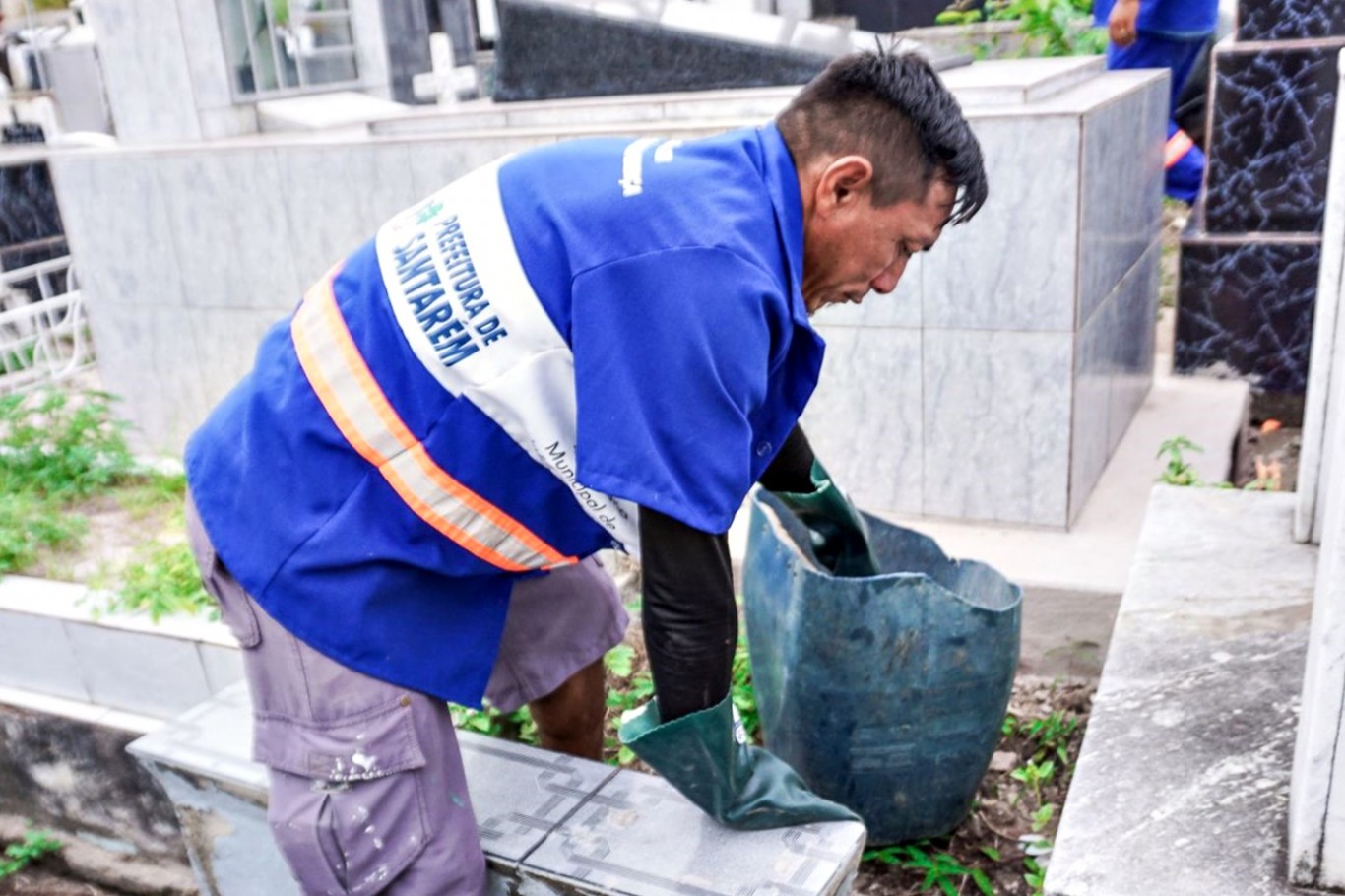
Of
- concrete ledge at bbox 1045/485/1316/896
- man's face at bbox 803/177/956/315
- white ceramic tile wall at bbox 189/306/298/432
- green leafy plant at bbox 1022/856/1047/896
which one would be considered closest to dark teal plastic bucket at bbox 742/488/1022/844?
green leafy plant at bbox 1022/856/1047/896

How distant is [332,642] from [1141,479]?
10.00 feet

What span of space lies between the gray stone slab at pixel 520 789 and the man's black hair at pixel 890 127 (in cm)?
124

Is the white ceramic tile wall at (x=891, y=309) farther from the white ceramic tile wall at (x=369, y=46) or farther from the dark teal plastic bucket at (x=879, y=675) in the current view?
the white ceramic tile wall at (x=369, y=46)

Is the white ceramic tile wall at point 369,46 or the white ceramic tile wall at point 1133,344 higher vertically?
the white ceramic tile wall at point 369,46

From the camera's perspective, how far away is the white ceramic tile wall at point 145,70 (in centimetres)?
566

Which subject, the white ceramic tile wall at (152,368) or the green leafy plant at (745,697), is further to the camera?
the white ceramic tile wall at (152,368)

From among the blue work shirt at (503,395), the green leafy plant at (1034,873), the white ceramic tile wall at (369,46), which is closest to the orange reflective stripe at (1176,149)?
the green leafy plant at (1034,873)

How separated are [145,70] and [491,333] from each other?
483cm

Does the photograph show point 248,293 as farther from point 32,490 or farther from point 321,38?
point 321,38

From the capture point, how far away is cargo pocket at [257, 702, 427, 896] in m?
2.00

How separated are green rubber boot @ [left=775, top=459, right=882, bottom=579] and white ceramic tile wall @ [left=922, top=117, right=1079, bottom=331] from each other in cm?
114

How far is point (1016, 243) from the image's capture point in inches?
141

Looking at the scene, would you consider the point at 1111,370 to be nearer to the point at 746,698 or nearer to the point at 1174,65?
the point at 746,698

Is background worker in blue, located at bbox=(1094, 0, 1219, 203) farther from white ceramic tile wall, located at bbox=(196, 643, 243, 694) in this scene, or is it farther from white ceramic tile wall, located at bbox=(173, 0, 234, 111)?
white ceramic tile wall, located at bbox=(196, 643, 243, 694)
